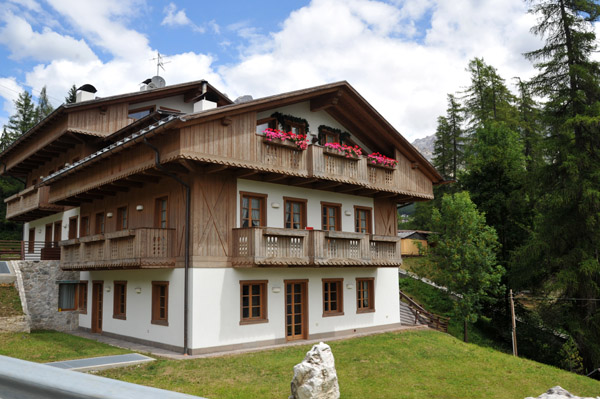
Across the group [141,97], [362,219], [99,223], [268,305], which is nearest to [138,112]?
[141,97]

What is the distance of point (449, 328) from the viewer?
1096 inches

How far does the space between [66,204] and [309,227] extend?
12.4m

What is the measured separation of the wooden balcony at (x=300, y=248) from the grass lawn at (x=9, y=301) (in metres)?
9.54

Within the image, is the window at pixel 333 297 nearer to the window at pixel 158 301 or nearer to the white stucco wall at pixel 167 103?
the window at pixel 158 301

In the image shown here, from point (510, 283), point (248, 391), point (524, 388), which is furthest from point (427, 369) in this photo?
point (510, 283)

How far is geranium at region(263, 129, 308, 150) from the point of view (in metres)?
17.4

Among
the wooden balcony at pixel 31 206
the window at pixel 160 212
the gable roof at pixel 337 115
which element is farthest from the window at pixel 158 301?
the wooden balcony at pixel 31 206

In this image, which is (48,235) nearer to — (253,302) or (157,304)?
(157,304)

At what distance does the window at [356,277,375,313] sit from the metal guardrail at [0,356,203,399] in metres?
20.1

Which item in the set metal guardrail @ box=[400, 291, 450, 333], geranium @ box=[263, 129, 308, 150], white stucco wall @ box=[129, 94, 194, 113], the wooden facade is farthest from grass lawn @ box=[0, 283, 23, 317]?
metal guardrail @ box=[400, 291, 450, 333]

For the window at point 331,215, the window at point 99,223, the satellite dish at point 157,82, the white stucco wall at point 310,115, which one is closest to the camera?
the white stucco wall at point 310,115

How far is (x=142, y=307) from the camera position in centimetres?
1812

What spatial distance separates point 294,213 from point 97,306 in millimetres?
9900

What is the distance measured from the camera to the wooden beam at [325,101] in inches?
813
